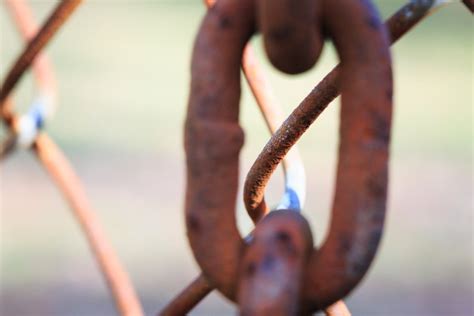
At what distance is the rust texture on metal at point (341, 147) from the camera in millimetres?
174

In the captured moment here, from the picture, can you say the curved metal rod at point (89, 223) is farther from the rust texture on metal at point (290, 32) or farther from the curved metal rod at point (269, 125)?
the rust texture on metal at point (290, 32)

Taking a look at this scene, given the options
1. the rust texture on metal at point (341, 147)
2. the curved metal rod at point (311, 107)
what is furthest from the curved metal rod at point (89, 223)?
the rust texture on metal at point (341, 147)

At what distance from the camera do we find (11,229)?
2.62 m

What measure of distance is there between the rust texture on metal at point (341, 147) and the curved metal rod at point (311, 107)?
80 millimetres

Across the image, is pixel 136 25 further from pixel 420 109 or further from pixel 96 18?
pixel 420 109

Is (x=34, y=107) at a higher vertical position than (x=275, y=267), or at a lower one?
lower

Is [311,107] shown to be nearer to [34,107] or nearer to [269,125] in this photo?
[269,125]

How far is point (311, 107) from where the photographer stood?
29 centimetres

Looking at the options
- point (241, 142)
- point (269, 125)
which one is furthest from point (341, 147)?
point (269, 125)

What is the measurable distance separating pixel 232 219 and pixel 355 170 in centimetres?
3

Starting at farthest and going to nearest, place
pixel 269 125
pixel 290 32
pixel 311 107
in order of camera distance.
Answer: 1. pixel 269 125
2. pixel 311 107
3. pixel 290 32

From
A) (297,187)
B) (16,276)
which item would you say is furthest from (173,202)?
(297,187)

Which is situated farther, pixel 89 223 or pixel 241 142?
pixel 89 223

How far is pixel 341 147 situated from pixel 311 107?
0.11 meters
